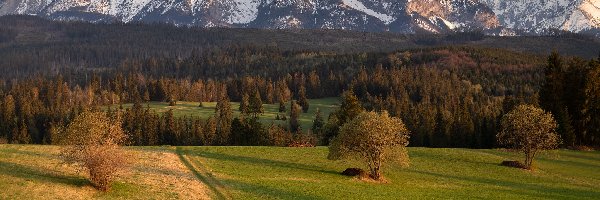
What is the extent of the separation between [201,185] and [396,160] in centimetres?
2488

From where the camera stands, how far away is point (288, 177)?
69312mm

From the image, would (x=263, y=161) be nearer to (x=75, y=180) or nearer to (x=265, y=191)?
(x=265, y=191)

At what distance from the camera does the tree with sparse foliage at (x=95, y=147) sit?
178 feet

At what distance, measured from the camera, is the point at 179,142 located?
18312cm

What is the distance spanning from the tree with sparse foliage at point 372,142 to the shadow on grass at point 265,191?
14.5 metres

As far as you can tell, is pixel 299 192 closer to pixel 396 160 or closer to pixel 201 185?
pixel 201 185

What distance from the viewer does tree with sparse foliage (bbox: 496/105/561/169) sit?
83.4 meters

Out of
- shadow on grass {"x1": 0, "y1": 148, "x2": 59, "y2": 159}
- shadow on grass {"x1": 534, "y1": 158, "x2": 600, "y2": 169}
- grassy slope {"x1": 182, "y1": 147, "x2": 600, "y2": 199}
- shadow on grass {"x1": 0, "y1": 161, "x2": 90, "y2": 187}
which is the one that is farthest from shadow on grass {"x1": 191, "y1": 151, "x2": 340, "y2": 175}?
shadow on grass {"x1": 534, "y1": 158, "x2": 600, "y2": 169}

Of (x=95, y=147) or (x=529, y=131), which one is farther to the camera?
(x=529, y=131)

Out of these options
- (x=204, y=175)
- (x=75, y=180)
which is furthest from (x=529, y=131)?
(x=75, y=180)

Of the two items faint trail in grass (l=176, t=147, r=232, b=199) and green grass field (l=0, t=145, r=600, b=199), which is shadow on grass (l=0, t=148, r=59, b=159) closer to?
green grass field (l=0, t=145, r=600, b=199)

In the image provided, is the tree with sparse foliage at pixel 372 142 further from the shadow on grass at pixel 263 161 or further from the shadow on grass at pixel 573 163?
the shadow on grass at pixel 573 163

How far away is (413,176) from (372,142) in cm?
923

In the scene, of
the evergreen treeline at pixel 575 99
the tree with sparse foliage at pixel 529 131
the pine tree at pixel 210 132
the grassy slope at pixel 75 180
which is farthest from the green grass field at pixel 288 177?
the pine tree at pixel 210 132
